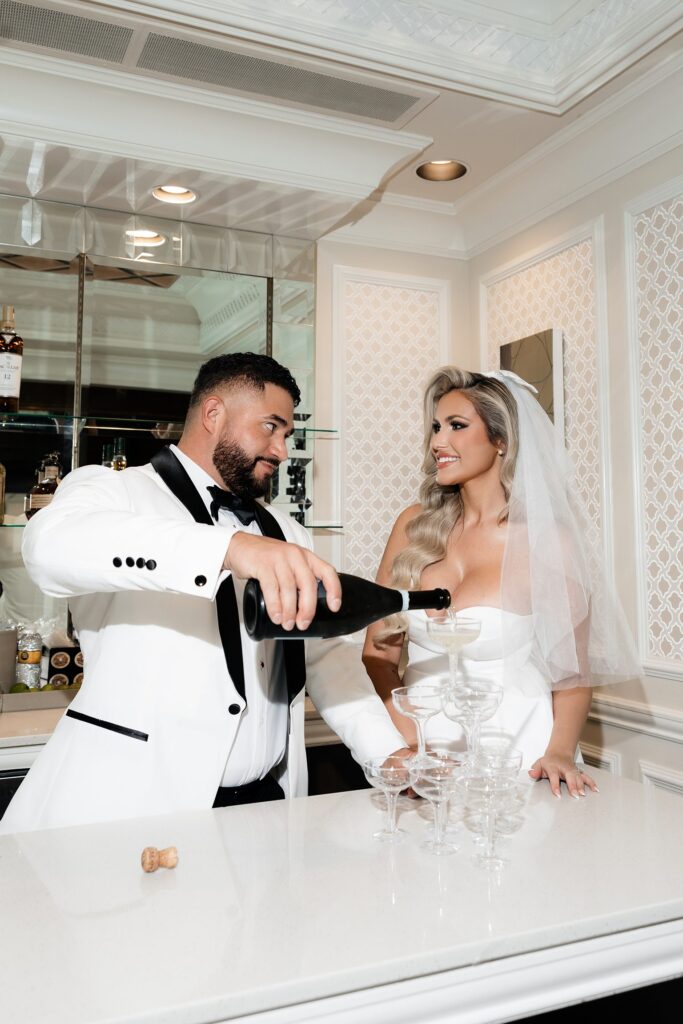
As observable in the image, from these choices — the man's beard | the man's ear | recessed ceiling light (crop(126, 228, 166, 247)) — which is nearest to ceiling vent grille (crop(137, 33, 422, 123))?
recessed ceiling light (crop(126, 228, 166, 247))

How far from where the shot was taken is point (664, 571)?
2830 mm

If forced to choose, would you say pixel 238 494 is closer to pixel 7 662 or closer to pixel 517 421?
pixel 517 421

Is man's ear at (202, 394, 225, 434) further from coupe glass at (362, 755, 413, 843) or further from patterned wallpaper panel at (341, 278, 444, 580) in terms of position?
patterned wallpaper panel at (341, 278, 444, 580)

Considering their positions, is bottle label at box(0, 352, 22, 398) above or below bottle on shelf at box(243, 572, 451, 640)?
above

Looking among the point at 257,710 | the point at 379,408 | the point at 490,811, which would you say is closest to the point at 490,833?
the point at 490,811

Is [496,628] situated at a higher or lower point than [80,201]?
lower

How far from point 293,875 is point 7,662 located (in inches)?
85.8

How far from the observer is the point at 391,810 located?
1.42m

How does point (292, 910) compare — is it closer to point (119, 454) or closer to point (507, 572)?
point (507, 572)

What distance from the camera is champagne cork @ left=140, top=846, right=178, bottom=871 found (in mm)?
1251

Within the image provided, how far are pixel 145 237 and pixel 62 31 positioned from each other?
39.4 inches

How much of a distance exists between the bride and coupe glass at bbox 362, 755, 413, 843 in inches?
24.1

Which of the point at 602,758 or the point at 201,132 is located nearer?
the point at 201,132

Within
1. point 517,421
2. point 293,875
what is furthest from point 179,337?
point 293,875
